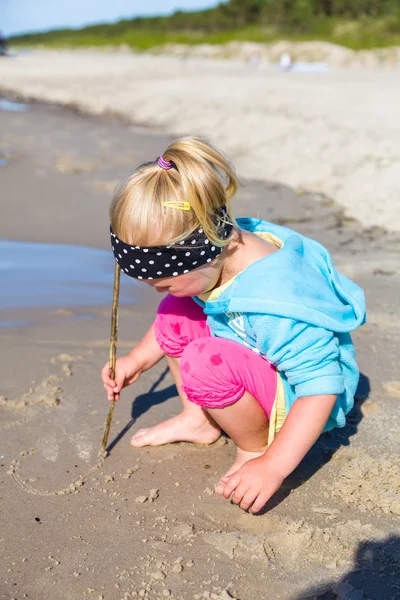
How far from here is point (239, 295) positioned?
1.82 m

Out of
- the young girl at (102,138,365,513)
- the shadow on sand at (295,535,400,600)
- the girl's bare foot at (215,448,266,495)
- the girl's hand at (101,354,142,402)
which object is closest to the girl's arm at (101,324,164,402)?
the girl's hand at (101,354,142,402)

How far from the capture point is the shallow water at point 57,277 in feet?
11.0

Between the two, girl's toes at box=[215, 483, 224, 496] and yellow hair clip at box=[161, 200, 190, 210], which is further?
girl's toes at box=[215, 483, 224, 496]

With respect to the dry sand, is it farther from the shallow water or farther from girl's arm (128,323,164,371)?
girl's arm (128,323,164,371)

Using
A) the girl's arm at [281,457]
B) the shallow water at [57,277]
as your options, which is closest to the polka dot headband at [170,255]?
the girl's arm at [281,457]

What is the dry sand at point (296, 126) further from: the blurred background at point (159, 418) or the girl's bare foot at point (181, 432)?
the girl's bare foot at point (181, 432)

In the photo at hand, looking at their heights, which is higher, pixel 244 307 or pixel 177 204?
pixel 177 204

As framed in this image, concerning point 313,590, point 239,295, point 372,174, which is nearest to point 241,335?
point 239,295

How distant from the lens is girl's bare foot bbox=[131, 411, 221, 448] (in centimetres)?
224

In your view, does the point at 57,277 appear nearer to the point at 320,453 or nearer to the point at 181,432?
the point at 181,432

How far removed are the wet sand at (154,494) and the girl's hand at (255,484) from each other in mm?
102

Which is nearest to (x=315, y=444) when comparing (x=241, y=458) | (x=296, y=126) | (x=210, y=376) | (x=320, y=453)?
(x=320, y=453)

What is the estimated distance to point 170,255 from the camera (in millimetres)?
1793

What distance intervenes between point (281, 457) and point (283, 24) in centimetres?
4206
